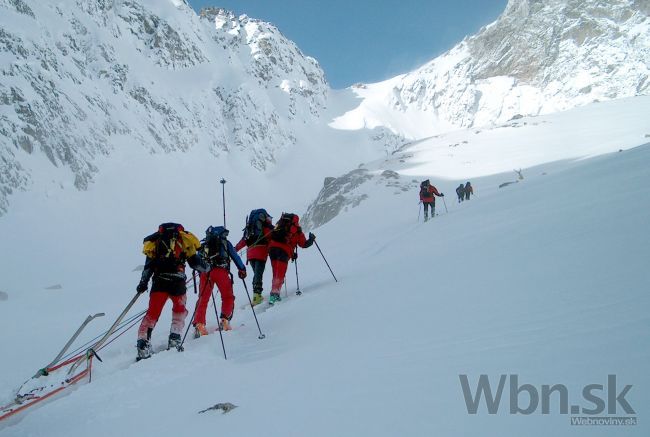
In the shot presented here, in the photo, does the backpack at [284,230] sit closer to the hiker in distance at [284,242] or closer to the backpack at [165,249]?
the hiker in distance at [284,242]

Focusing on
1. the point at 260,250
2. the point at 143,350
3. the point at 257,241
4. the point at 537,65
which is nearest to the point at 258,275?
the point at 260,250

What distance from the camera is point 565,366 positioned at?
1.97 metres

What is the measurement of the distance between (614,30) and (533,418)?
375 feet

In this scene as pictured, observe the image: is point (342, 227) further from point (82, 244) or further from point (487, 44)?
point (487, 44)

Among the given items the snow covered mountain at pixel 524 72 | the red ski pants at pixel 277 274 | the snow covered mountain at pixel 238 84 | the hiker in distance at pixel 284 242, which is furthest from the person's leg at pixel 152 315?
the snow covered mountain at pixel 524 72

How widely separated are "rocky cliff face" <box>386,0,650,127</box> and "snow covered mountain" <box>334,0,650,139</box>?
0.67 feet

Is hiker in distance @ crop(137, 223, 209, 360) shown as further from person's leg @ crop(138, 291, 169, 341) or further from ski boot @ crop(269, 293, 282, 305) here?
ski boot @ crop(269, 293, 282, 305)

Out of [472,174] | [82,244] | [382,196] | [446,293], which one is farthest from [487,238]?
[82,244]

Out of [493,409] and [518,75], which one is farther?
[518,75]

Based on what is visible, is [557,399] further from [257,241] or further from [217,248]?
[257,241]

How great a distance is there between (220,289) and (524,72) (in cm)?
11297

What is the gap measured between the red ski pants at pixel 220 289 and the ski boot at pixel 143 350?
3.50ft

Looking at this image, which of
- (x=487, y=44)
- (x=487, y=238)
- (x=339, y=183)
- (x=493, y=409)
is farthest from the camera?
(x=487, y=44)

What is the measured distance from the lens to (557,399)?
178 cm
